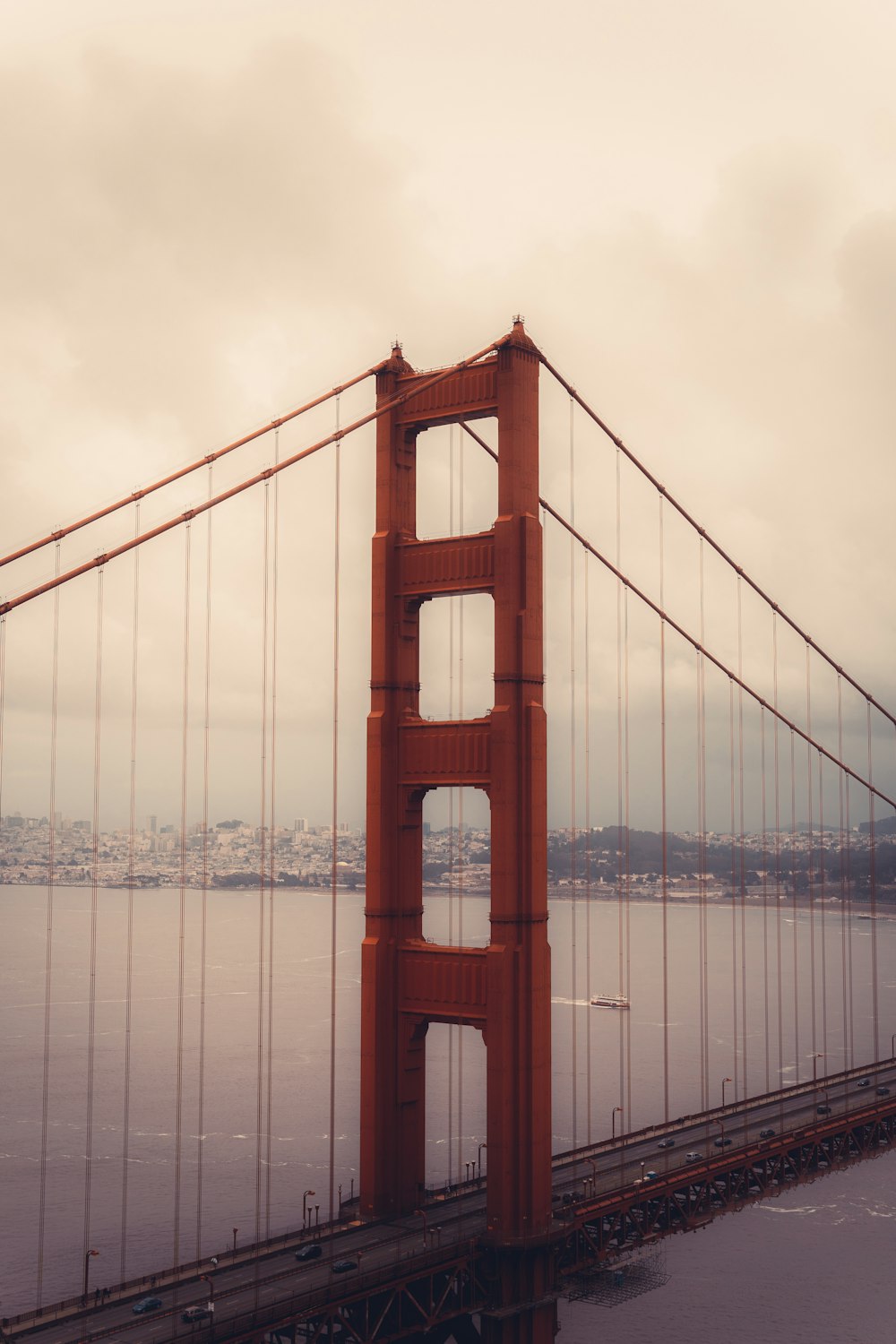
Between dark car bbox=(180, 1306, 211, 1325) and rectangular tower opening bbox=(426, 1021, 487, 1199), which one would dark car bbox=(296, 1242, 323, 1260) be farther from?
rectangular tower opening bbox=(426, 1021, 487, 1199)

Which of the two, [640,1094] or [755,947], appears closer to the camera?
[640,1094]

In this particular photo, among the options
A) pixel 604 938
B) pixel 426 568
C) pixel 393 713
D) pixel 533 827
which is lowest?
pixel 604 938

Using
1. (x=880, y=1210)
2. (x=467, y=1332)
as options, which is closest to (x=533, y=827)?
(x=467, y=1332)

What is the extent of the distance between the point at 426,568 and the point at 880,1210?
37.7 meters

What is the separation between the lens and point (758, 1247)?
50375mm

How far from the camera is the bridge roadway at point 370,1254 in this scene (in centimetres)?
2325

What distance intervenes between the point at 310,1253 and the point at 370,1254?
1.13 metres

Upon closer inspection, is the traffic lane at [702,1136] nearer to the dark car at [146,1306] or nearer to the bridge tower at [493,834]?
the bridge tower at [493,834]

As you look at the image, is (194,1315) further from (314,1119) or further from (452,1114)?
(452,1114)

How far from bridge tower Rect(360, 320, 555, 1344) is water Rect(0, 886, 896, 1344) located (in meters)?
3.31

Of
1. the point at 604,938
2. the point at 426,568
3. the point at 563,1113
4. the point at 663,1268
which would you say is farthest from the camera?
the point at 604,938

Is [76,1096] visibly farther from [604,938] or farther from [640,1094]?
[604,938]

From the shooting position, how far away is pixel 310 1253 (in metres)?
27.0

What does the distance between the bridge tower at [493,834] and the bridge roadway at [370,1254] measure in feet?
3.85
